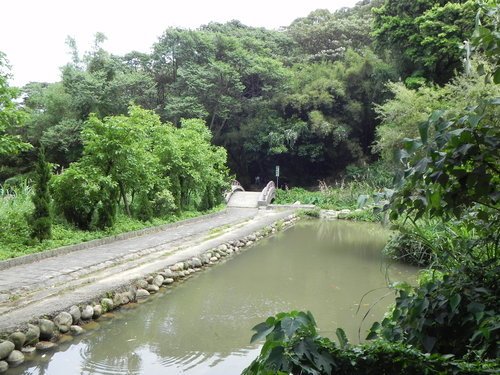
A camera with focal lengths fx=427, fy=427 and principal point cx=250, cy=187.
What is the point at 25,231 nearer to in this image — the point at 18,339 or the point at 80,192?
the point at 80,192

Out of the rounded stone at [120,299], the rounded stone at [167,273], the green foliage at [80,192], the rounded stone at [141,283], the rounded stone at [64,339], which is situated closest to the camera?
the rounded stone at [64,339]

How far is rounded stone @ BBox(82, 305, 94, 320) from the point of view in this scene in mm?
5891

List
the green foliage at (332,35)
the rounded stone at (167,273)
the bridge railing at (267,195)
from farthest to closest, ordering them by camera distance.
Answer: the green foliage at (332,35), the bridge railing at (267,195), the rounded stone at (167,273)

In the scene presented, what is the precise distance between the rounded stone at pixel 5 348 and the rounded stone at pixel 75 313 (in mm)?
1090

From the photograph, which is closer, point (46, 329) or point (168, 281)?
point (46, 329)

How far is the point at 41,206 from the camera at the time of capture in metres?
9.05

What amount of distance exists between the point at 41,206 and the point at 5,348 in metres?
5.07

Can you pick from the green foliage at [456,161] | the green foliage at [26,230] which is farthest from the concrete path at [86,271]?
the green foliage at [456,161]

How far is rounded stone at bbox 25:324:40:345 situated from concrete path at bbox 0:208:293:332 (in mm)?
142

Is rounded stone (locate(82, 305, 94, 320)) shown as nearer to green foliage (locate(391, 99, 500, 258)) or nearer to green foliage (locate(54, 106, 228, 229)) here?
green foliage (locate(54, 106, 228, 229))

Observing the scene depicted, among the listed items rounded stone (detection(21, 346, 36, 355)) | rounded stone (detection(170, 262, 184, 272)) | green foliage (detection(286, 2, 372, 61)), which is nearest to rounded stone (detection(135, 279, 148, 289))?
rounded stone (detection(170, 262, 184, 272))

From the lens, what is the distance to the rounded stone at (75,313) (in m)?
5.69

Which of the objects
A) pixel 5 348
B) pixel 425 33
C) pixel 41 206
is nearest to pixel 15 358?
pixel 5 348

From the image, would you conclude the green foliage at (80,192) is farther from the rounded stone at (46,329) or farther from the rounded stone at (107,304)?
the rounded stone at (46,329)
